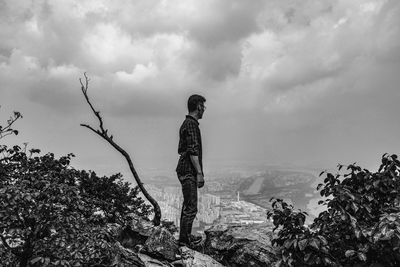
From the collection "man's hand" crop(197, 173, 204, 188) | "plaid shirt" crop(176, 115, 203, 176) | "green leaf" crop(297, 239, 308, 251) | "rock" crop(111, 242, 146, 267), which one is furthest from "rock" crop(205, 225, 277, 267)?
"green leaf" crop(297, 239, 308, 251)

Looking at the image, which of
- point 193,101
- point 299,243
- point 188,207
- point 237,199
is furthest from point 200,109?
point 237,199

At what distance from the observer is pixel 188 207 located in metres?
9.48

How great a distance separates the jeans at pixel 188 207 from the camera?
→ 30.8 ft

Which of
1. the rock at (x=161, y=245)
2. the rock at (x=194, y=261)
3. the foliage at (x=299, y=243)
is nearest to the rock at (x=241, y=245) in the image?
the rock at (x=194, y=261)

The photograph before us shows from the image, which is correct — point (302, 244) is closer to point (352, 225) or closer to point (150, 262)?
point (352, 225)

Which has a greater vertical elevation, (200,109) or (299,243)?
(200,109)

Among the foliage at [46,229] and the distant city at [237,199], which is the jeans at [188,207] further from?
the distant city at [237,199]

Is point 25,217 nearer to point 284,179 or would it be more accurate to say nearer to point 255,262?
point 255,262

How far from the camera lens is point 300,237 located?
18.0ft

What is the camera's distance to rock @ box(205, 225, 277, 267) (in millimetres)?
8656

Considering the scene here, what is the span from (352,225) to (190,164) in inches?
199

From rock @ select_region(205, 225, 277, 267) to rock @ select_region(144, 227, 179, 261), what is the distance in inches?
52.3

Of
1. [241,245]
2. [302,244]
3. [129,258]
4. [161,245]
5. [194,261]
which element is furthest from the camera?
[241,245]

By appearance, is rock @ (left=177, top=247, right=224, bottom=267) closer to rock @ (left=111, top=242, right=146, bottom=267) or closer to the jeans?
the jeans
